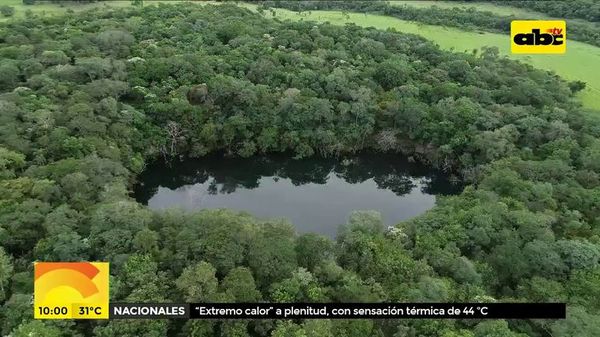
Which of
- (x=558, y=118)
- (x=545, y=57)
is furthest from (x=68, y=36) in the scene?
(x=545, y=57)

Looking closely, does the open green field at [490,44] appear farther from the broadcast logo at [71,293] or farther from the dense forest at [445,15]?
the broadcast logo at [71,293]

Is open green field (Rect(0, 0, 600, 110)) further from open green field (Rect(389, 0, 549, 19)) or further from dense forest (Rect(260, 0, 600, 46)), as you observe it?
dense forest (Rect(260, 0, 600, 46))

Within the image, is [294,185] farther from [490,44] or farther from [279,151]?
[490,44]

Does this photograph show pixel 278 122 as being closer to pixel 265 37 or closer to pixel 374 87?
pixel 374 87

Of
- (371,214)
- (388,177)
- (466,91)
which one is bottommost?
(388,177)

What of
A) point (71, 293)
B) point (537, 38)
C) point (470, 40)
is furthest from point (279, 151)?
point (470, 40)

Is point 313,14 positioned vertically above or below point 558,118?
above

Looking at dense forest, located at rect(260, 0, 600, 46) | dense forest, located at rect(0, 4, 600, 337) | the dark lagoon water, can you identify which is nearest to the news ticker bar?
dense forest, located at rect(0, 4, 600, 337)

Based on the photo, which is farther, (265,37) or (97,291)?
(265,37)
